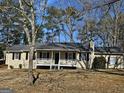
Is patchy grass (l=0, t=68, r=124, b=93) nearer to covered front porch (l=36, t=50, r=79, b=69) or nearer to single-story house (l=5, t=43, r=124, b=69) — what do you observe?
covered front porch (l=36, t=50, r=79, b=69)

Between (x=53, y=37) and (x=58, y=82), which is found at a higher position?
(x=53, y=37)

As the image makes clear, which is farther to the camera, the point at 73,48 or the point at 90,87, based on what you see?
the point at 73,48

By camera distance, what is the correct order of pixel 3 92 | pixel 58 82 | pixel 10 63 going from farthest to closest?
1. pixel 10 63
2. pixel 58 82
3. pixel 3 92

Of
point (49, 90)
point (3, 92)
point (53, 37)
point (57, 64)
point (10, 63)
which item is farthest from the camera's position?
point (53, 37)

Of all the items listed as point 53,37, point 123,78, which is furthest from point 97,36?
point 123,78

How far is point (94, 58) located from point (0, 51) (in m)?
33.9

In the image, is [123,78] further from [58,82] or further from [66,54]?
[66,54]

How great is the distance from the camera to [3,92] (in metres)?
26.2

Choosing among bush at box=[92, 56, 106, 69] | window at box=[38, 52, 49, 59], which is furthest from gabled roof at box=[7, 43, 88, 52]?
bush at box=[92, 56, 106, 69]

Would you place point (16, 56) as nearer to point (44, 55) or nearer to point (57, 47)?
point (44, 55)

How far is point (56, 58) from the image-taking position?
194ft

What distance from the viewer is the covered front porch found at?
5672 cm

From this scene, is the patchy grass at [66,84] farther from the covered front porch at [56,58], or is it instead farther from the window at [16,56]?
the window at [16,56]

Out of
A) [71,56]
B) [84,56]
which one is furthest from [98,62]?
[71,56]
